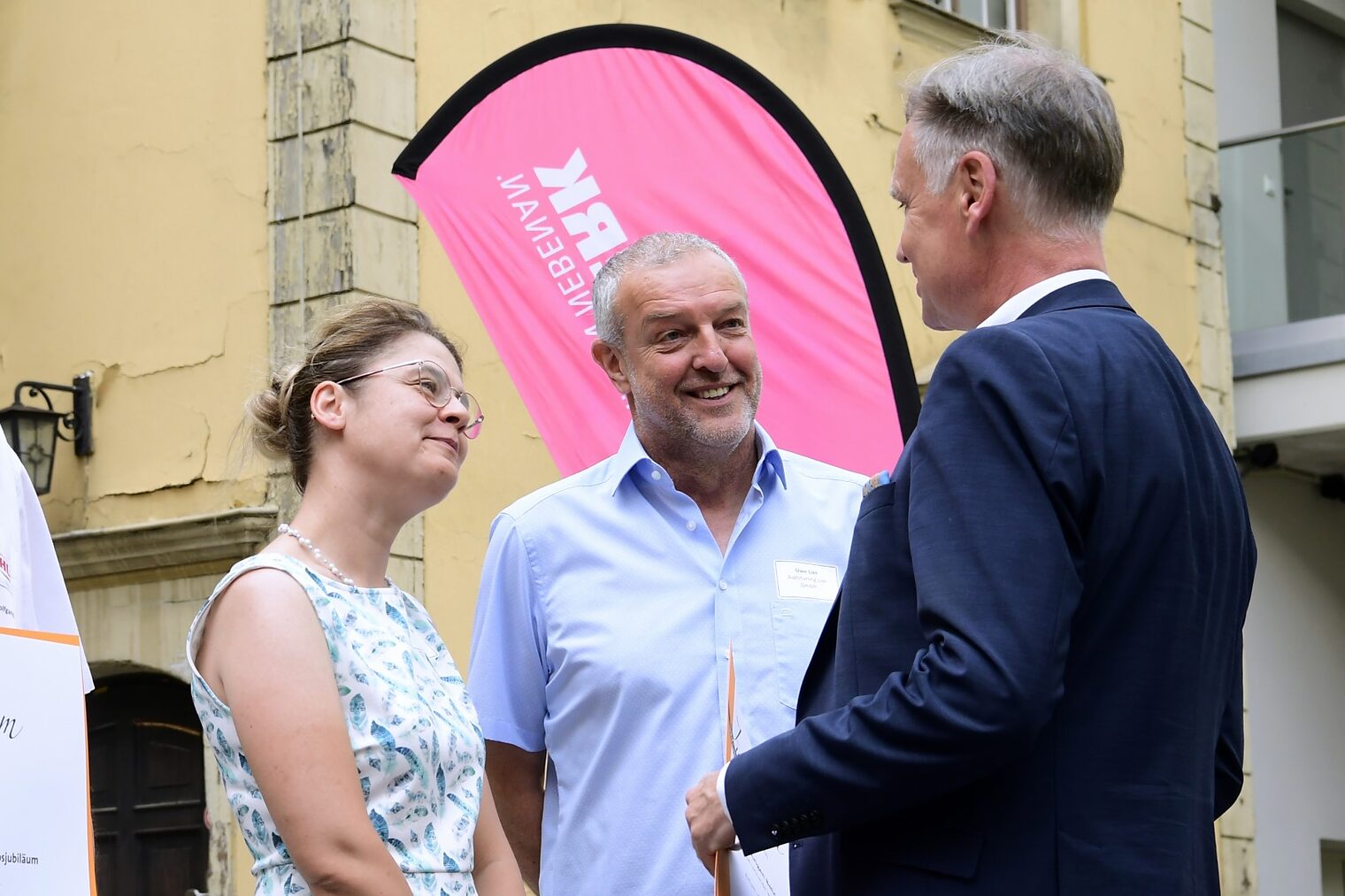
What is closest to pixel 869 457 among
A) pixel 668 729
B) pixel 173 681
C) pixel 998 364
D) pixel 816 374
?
pixel 816 374

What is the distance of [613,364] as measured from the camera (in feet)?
10.8

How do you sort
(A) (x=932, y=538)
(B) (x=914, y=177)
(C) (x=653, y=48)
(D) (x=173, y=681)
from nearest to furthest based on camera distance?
1. (A) (x=932, y=538)
2. (B) (x=914, y=177)
3. (C) (x=653, y=48)
4. (D) (x=173, y=681)

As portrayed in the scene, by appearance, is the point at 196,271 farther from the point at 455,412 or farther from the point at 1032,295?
the point at 1032,295

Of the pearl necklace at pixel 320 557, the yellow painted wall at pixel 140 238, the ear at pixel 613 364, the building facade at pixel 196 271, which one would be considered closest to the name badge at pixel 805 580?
the ear at pixel 613 364

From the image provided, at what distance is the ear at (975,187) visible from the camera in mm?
2088

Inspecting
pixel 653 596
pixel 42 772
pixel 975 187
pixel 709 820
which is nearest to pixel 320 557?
pixel 42 772

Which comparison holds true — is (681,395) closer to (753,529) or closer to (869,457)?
(753,529)

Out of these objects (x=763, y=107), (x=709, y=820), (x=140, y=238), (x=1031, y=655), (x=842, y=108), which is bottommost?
(x=709, y=820)

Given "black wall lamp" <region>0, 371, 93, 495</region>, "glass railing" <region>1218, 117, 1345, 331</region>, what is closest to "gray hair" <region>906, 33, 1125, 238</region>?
"black wall lamp" <region>0, 371, 93, 495</region>

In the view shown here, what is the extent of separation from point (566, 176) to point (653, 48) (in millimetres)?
477

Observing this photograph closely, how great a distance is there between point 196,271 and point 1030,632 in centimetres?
612

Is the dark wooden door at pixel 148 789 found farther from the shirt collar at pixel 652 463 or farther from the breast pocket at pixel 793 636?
the breast pocket at pixel 793 636

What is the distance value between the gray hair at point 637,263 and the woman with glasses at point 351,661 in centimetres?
44

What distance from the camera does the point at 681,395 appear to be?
3.10 m
